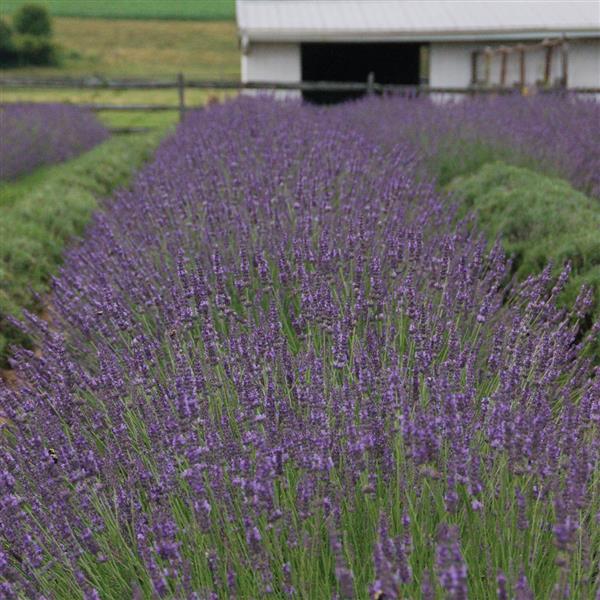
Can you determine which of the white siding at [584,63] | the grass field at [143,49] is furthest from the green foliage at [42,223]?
the grass field at [143,49]

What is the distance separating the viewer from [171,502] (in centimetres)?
229

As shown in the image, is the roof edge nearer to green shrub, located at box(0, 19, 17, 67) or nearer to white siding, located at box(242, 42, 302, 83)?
white siding, located at box(242, 42, 302, 83)

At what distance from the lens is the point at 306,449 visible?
7.21ft

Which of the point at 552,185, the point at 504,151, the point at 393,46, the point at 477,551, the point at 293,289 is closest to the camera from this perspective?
the point at 477,551

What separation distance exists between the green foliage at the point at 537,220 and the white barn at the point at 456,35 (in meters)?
9.82

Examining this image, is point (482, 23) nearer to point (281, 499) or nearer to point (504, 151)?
point (504, 151)

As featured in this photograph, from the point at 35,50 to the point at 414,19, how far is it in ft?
92.3

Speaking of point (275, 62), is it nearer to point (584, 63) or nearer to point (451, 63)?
point (451, 63)

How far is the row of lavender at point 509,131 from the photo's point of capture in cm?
704

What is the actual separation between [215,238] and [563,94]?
9.12m

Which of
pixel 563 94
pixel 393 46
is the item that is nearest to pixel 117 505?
pixel 563 94

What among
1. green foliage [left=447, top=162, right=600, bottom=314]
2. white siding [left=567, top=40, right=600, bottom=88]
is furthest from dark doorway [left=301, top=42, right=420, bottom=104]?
green foliage [left=447, top=162, right=600, bottom=314]

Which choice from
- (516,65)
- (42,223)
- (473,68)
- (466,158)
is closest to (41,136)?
(42,223)

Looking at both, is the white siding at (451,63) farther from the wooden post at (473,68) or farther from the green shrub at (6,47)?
the green shrub at (6,47)
